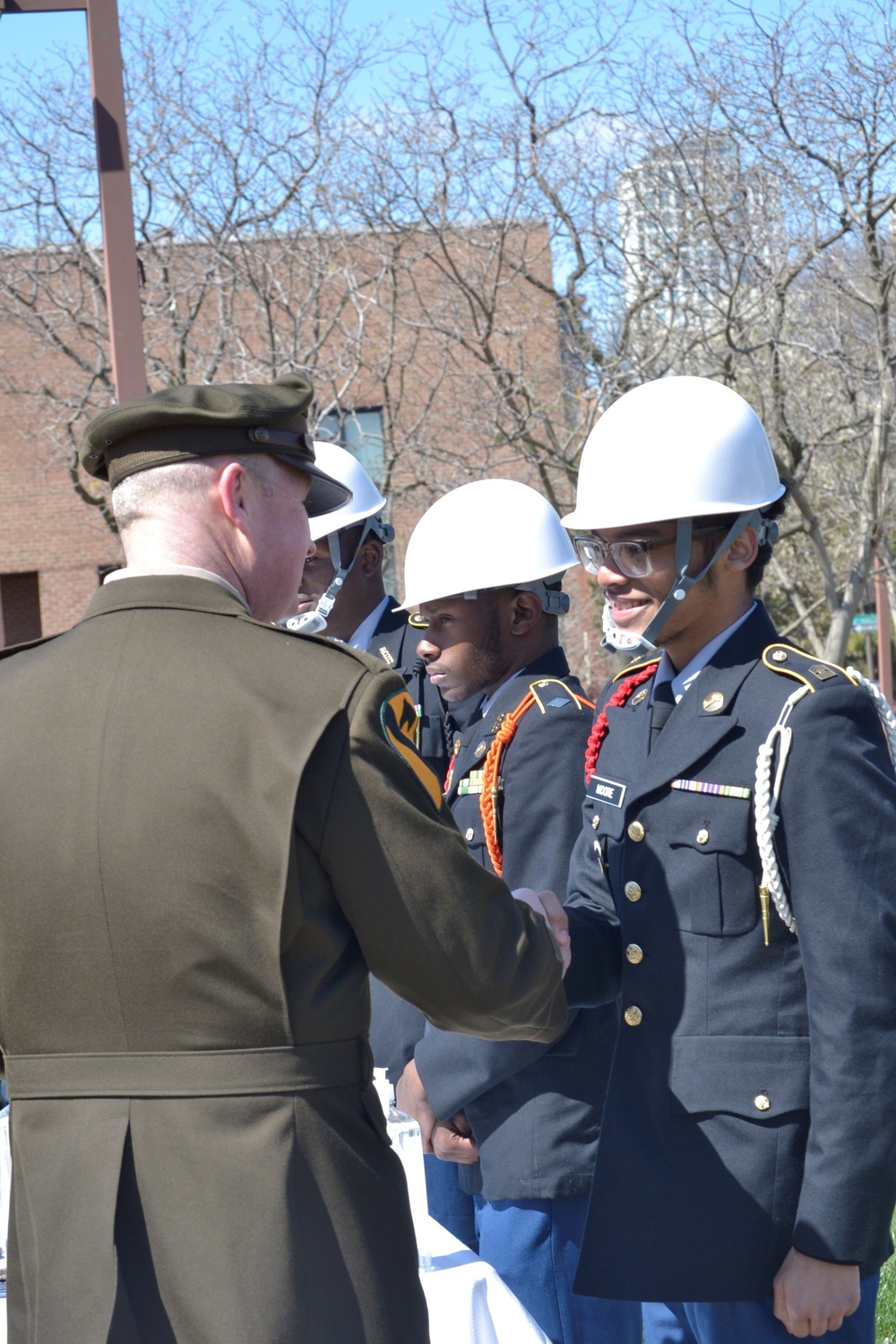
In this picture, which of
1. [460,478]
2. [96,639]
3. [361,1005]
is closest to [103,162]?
[96,639]

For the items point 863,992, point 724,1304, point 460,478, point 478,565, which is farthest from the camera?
point 460,478

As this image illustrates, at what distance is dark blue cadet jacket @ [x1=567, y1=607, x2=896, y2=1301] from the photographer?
2068mm

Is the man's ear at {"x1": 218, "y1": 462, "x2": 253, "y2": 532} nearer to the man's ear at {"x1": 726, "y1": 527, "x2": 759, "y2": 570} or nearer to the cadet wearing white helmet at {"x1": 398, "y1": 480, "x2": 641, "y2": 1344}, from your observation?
the man's ear at {"x1": 726, "y1": 527, "x2": 759, "y2": 570}

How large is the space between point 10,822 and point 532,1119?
1.51 m

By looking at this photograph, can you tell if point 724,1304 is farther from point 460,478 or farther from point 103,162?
point 460,478

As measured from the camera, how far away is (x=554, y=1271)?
283 centimetres

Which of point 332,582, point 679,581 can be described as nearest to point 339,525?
point 332,582

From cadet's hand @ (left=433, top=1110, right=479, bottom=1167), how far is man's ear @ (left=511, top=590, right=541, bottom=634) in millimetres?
1219

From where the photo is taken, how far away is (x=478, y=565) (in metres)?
3.54

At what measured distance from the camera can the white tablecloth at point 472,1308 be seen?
83.4 inches

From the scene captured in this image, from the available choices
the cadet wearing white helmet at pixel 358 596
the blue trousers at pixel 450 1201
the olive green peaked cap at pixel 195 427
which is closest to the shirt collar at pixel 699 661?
the olive green peaked cap at pixel 195 427

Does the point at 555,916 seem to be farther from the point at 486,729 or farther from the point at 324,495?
the point at 486,729

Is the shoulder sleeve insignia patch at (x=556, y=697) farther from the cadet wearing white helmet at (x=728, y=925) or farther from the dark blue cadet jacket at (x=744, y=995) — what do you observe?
the dark blue cadet jacket at (x=744, y=995)

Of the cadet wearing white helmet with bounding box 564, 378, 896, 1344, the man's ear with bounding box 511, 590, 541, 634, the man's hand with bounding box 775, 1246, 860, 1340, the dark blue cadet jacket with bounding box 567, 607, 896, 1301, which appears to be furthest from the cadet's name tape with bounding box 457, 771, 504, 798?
the man's hand with bounding box 775, 1246, 860, 1340
